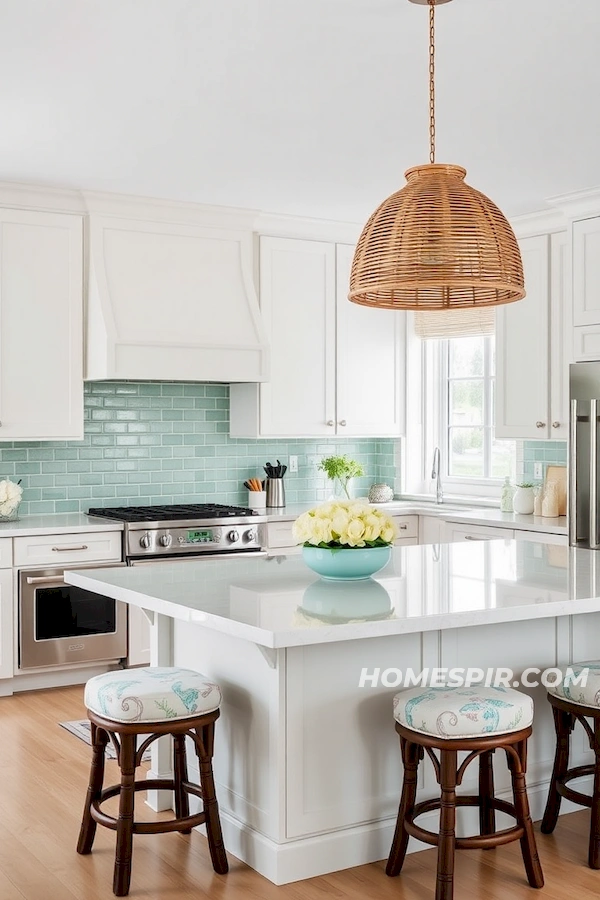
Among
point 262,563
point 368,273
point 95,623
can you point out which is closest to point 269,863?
point 262,563

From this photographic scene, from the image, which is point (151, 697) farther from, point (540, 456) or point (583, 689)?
point (540, 456)

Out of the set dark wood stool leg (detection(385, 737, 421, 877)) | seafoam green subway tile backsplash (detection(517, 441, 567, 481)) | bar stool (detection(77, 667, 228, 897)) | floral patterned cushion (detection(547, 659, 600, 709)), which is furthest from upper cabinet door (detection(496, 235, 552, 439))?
bar stool (detection(77, 667, 228, 897))

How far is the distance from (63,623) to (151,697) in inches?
101

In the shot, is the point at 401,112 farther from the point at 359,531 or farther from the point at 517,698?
the point at 517,698

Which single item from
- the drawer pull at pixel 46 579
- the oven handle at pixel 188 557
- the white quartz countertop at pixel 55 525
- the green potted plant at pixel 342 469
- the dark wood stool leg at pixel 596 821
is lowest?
the dark wood stool leg at pixel 596 821

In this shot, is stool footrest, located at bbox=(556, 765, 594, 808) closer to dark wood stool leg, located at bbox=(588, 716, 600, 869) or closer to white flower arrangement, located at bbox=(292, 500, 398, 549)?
dark wood stool leg, located at bbox=(588, 716, 600, 869)

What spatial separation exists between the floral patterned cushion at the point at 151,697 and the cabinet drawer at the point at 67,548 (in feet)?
7.42

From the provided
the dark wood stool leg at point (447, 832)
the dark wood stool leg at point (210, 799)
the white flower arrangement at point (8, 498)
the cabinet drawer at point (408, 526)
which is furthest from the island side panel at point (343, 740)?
the cabinet drawer at point (408, 526)

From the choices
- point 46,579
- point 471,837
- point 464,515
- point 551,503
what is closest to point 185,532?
point 46,579

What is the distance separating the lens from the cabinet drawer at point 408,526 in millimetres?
6455

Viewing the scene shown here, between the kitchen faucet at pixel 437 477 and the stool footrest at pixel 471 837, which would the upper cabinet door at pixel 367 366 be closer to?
the kitchen faucet at pixel 437 477

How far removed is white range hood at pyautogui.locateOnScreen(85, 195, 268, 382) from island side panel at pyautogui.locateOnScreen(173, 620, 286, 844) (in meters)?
2.51

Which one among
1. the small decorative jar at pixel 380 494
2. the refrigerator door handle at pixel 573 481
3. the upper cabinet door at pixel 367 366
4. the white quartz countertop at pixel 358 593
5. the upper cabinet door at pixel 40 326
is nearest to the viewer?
the white quartz countertop at pixel 358 593

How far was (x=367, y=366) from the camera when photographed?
22.1 feet
